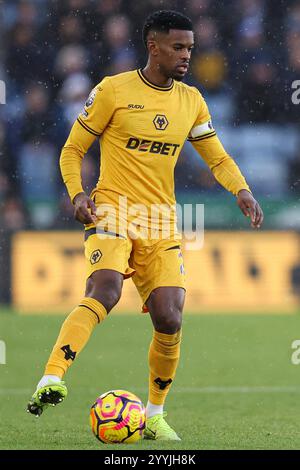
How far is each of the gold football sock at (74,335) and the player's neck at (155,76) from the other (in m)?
1.22

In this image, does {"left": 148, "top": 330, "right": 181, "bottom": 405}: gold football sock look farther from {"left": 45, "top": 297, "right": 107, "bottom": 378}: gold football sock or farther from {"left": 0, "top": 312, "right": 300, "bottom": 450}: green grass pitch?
{"left": 45, "top": 297, "right": 107, "bottom": 378}: gold football sock

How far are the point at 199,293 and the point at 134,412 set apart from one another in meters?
6.86

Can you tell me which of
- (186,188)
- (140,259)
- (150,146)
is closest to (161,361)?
(140,259)

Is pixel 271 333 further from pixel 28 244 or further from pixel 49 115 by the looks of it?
pixel 49 115

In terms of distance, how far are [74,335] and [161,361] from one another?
715 mm

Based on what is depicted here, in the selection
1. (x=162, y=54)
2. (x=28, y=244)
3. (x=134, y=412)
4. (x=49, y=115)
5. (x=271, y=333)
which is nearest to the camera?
(x=134, y=412)

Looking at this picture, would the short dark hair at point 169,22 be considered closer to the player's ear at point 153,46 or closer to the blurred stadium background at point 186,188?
the player's ear at point 153,46

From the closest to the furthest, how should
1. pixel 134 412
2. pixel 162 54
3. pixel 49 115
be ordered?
pixel 134 412 → pixel 162 54 → pixel 49 115

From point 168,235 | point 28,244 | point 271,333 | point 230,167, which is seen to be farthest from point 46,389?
point 28,244

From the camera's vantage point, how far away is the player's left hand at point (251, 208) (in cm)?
561

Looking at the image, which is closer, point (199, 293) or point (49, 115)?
point (199, 293)

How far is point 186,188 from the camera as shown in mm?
12516

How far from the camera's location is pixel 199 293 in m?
12.0

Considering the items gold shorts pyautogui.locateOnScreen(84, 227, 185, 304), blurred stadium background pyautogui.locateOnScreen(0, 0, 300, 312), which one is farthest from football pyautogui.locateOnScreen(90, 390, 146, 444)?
blurred stadium background pyautogui.locateOnScreen(0, 0, 300, 312)
